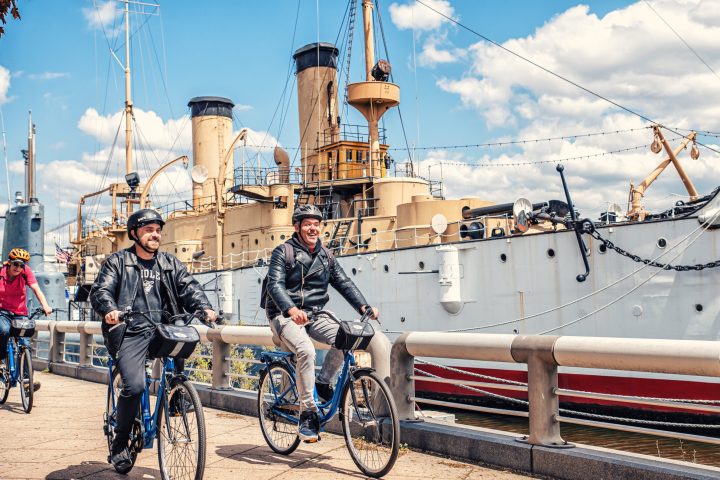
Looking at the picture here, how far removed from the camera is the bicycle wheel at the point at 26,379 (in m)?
8.66

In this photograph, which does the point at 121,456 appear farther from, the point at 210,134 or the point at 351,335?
the point at 210,134

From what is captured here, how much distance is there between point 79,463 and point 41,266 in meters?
14.5

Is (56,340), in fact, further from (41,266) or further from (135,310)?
(135,310)

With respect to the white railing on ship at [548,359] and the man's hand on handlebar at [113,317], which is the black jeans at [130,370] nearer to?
the man's hand on handlebar at [113,317]

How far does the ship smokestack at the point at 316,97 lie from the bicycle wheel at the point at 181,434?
2760 cm

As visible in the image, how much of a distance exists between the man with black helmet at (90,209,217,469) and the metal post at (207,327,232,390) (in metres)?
3.26

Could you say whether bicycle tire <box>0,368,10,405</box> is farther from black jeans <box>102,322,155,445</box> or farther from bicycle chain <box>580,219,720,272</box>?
bicycle chain <box>580,219,720,272</box>

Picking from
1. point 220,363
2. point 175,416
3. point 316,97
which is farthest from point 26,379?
point 316,97

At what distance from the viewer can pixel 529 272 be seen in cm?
1730

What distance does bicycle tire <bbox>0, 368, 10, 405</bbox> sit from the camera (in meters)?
9.05

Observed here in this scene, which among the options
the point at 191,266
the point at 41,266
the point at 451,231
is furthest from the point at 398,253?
the point at 191,266

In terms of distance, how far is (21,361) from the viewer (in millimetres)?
8875

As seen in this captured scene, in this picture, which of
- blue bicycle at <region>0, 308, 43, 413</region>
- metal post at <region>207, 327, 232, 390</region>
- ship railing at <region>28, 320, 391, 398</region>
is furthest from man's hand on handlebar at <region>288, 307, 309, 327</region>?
blue bicycle at <region>0, 308, 43, 413</region>

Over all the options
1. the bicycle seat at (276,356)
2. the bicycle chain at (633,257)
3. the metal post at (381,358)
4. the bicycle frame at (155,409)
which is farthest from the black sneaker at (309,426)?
the bicycle chain at (633,257)
